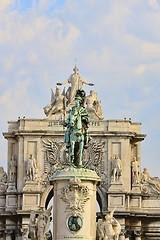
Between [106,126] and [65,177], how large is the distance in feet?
111

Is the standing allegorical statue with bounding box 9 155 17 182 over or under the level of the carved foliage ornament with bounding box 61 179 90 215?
over

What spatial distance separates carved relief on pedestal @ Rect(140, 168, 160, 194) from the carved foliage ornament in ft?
112

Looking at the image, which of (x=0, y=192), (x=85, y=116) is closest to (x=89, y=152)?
(x=0, y=192)

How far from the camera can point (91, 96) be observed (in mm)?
70125

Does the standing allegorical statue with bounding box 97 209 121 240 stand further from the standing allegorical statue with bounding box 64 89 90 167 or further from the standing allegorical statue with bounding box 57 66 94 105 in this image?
the standing allegorical statue with bounding box 57 66 94 105

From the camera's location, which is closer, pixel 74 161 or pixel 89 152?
pixel 74 161

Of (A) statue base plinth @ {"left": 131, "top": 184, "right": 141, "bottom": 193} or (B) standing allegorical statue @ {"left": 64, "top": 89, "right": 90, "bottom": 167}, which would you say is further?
(A) statue base plinth @ {"left": 131, "top": 184, "right": 141, "bottom": 193}

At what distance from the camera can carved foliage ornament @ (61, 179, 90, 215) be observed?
34662 mm

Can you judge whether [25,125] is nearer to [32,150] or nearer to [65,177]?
[32,150]

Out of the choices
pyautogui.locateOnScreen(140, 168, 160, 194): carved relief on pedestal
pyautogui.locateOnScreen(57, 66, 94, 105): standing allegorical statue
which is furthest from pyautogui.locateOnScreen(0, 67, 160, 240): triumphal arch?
pyautogui.locateOnScreen(57, 66, 94, 105): standing allegorical statue

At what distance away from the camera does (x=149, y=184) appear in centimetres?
6900

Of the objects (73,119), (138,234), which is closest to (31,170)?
(138,234)

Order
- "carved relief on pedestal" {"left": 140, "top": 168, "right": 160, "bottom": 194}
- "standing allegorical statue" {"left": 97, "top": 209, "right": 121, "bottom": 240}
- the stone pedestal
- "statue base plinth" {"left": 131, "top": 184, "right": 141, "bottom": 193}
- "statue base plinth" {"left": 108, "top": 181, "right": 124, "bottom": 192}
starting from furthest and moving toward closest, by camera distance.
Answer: "carved relief on pedestal" {"left": 140, "top": 168, "right": 160, "bottom": 194} → "statue base plinth" {"left": 131, "top": 184, "right": 141, "bottom": 193} → "statue base plinth" {"left": 108, "top": 181, "right": 124, "bottom": 192} → "standing allegorical statue" {"left": 97, "top": 209, "right": 121, "bottom": 240} → the stone pedestal

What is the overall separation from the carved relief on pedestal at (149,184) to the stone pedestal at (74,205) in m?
33.9
